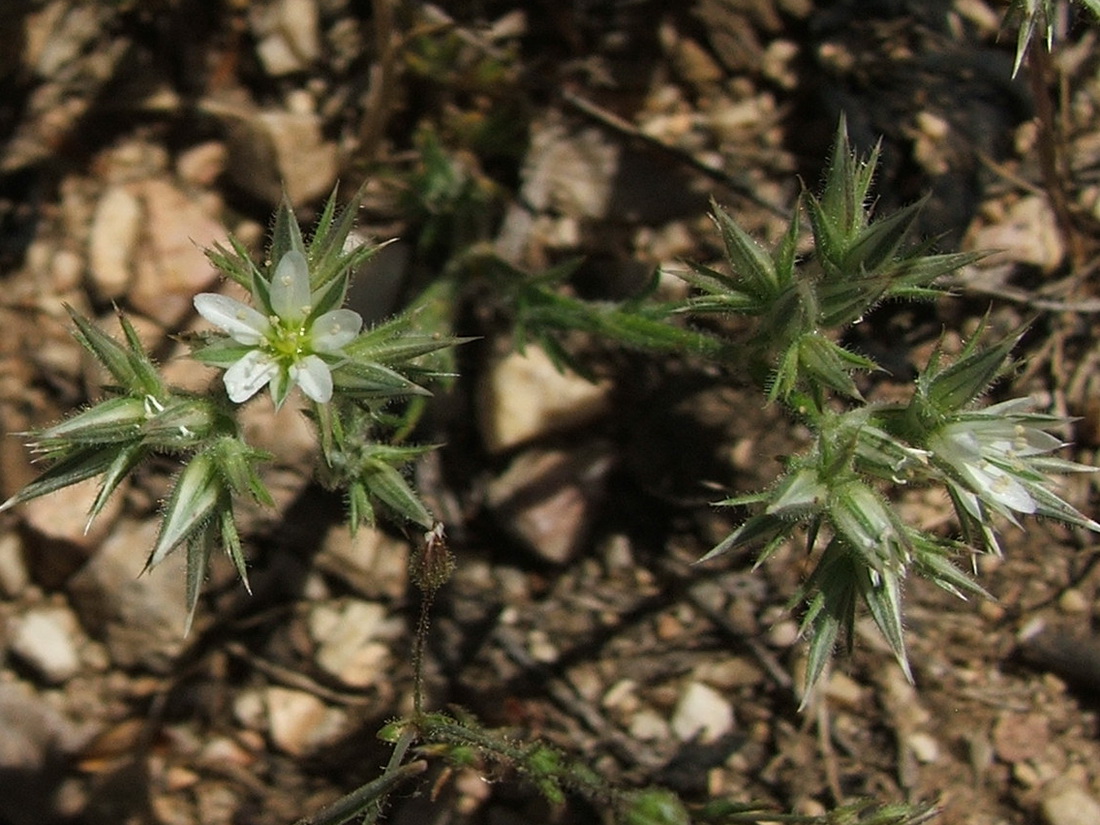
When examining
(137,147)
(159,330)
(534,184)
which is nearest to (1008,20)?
(534,184)

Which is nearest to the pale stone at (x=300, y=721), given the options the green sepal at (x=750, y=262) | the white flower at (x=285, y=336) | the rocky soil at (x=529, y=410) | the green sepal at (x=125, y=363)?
the rocky soil at (x=529, y=410)

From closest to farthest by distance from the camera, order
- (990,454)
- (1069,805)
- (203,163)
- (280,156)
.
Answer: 1. (990,454)
2. (1069,805)
3. (280,156)
4. (203,163)

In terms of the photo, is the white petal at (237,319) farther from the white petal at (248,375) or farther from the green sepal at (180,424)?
the green sepal at (180,424)

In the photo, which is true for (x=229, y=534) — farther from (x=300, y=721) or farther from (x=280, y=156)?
(x=280, y=156)

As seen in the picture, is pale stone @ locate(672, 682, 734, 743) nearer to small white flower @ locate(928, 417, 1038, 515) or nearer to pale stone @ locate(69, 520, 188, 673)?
small white flower @ locate(928, 417, 1038, 515)

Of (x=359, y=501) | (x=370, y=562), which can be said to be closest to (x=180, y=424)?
(x=359, y=501)

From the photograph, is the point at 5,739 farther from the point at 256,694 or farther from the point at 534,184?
the point at 534,184
